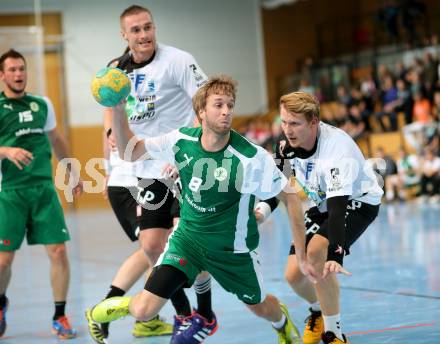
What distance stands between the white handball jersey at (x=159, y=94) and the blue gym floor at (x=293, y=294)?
4.41 feet

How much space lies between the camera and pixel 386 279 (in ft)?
25.2

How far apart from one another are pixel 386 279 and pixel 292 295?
3.53 ft

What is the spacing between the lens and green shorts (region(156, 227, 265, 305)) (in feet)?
15.4

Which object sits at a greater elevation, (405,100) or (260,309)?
(405,100)

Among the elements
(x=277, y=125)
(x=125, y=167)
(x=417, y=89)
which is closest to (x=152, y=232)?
(x=125, y=167)

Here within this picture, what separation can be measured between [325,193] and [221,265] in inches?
38.7

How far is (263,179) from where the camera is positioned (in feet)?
15.5

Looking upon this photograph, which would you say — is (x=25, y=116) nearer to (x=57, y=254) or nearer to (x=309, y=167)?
(x=57, y=254)

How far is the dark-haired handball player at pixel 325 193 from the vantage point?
4.93m

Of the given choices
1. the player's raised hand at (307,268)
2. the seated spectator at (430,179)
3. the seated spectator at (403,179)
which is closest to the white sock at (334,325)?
the player's raised hand at (307,268)

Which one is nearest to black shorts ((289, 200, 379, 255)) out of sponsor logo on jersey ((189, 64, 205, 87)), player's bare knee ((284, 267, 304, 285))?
player's bare knee ((284, 267, 304, 285))

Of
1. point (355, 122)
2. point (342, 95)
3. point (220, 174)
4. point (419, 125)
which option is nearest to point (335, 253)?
point (220, 174)

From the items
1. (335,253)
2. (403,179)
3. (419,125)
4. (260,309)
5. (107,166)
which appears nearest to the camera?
(335,253)

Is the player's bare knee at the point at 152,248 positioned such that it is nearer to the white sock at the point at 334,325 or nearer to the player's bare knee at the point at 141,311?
the player's bare knee at the point at 141,311
